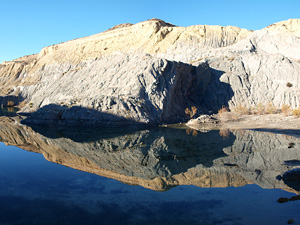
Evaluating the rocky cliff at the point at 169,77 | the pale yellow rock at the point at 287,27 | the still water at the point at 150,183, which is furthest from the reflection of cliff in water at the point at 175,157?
the pale yellow rock at the point at 287,27

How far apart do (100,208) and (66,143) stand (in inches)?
573

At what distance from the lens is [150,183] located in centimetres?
1209

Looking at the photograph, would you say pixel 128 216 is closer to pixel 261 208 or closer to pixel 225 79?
pixel 261 208

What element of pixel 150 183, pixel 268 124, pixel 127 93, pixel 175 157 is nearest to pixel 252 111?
pixel 268 124

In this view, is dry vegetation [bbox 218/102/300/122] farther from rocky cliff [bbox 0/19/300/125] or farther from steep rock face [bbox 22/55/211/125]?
steep rock face [bbox 22/55/211/125]

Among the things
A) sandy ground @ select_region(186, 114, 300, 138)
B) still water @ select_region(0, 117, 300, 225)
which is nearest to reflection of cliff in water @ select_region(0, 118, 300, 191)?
still water @ select_region(0, 117, 300, 225)

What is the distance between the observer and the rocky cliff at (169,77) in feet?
119

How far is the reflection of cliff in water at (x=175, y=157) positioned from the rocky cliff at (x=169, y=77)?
10737mm

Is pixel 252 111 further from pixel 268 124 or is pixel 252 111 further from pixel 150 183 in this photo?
pixel 150 183

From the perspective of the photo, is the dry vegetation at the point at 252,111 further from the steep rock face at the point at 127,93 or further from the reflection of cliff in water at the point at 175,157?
the reflection of cliff in water at the point at 175,157

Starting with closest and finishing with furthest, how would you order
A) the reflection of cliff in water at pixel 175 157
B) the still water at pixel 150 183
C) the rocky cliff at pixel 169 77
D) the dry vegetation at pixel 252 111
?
the still water at pixel 150 183 → the reflection of cliff in water at pixel 175 157 → the rocky cliff at pixel 169 77 → the dry vegetation at pixel 252 111

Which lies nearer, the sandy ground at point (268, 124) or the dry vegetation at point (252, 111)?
the sandy ground at point (268, 124)

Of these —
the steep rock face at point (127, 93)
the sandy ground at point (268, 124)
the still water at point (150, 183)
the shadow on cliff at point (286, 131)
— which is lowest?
the still water at point (150, 183)

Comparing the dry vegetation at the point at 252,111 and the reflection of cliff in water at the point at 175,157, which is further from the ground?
the dry vegetation at the point at 252,111
